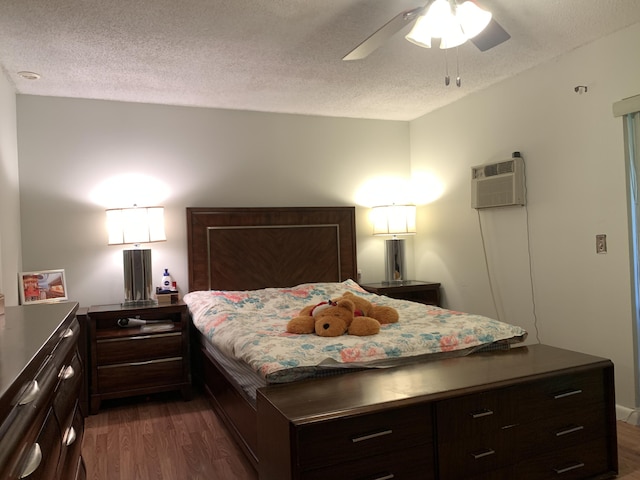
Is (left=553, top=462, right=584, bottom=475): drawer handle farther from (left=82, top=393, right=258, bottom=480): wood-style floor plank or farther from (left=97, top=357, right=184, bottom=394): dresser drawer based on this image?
(left=97, top=357, right=184, bottom=394): dresser drawer

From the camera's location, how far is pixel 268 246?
14.1ft

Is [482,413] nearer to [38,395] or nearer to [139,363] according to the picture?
[38,395]

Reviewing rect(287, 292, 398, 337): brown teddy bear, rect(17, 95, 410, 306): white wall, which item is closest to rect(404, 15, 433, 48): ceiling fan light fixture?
rect(287, 292, 398, 337): brown teddy bear

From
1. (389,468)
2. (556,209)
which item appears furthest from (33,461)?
(556,209)

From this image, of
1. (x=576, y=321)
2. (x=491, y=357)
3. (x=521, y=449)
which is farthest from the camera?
(x=576, y=321)

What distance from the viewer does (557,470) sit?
205cm

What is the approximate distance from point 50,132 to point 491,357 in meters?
3.56

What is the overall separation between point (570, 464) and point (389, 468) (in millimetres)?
918

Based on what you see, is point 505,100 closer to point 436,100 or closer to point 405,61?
point 436,100

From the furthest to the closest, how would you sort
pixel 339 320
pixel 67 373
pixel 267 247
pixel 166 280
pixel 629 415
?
pixel 267 247
pixel 166 280
pixel 629 415
pixel 339 320
pixel 67 373

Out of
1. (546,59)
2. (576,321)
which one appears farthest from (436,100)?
(576,321)

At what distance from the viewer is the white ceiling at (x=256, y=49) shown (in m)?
2.43

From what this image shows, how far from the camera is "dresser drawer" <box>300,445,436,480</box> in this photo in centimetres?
167

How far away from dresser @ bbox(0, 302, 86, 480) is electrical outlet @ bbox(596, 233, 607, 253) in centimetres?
298
